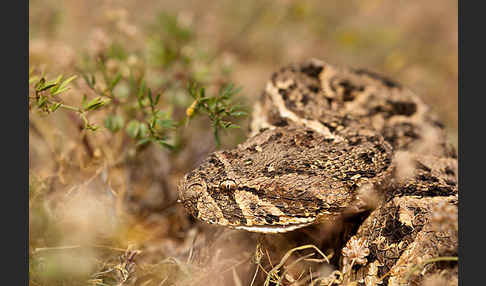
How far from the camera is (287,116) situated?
4.10 meters

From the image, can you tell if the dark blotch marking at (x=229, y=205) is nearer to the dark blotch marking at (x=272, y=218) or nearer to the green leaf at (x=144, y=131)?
the dark blotch marking at (x=272, y=218)

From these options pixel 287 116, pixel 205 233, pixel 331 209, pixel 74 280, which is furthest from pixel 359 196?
pixel 74 280

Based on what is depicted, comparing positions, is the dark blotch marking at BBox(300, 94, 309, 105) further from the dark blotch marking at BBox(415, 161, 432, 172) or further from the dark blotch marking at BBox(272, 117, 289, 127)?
the dark blotch marking at BBox(415, 161, 432, 172)

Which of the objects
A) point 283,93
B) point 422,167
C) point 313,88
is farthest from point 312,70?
point 422,167

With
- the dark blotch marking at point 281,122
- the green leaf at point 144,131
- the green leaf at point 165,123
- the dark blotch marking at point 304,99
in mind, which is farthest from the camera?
the dark blotch marking at point 304,99

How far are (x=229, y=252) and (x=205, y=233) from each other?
35 cm

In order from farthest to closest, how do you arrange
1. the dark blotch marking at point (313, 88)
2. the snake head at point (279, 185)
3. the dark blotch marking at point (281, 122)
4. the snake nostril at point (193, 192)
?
the dark blotch marking at point (313, 88) < the dark blotch marking at point (281, 122) < the snake nostril at point (193, 192) < the snake head at point (279, 185)

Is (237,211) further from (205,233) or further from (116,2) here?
(116,2)

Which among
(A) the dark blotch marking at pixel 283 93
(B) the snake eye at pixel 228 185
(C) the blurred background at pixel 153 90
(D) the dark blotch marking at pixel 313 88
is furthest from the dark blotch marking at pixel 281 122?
(B) the snake eye at pixel 228 185

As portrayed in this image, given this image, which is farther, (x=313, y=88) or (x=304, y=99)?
(x=313, y=88)

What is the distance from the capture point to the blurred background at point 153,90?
3756mm

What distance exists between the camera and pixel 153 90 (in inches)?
204

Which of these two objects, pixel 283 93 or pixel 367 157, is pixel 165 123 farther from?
pixel 367 157

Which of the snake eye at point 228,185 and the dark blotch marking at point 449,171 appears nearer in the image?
the snake eye at point 228,185
